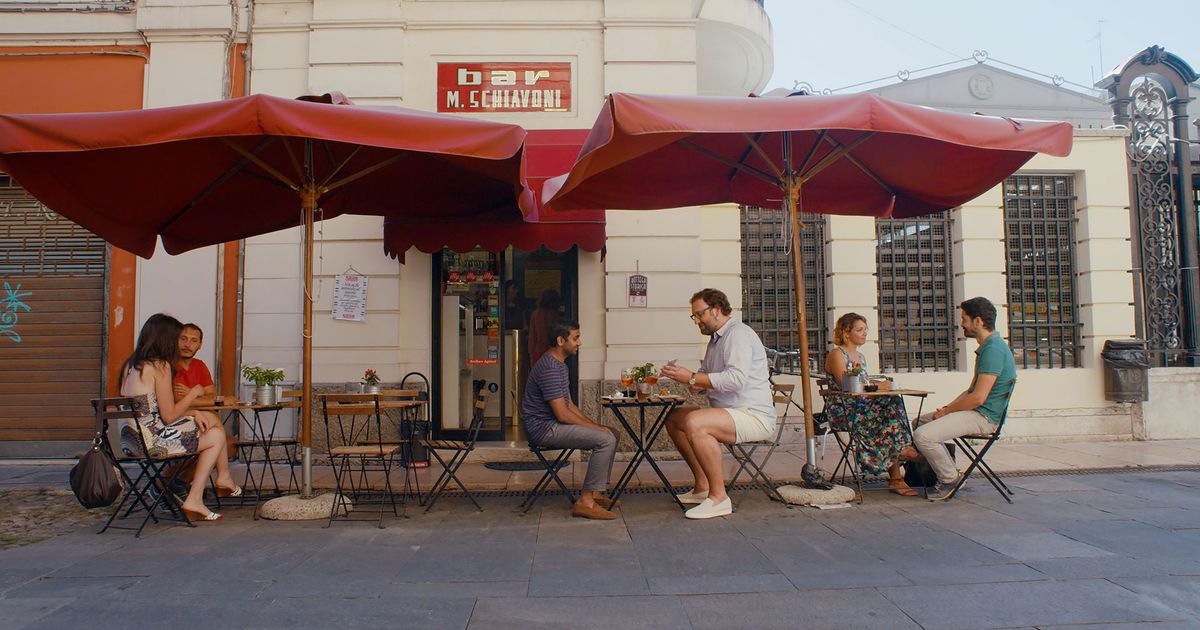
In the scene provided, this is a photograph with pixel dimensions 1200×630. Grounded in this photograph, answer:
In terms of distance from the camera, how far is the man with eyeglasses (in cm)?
500

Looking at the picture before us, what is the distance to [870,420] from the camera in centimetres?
570

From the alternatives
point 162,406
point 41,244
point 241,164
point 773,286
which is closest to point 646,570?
point 162,406

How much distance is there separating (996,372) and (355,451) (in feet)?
15.3

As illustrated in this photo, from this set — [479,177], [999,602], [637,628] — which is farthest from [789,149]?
[637,628]

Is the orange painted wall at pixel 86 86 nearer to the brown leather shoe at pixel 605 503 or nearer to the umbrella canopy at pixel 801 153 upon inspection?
the umbrella canopy at pixel 801 153

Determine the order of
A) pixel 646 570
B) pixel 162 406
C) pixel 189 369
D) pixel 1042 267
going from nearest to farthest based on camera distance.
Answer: pixel 646 570
pixel 162 406
pixel 189 369
pixel 1042 267

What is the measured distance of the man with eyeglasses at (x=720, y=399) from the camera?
5.00 meters

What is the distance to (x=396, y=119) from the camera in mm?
4477

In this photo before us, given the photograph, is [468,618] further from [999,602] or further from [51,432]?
[51,432]

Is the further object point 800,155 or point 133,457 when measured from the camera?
point 800,155

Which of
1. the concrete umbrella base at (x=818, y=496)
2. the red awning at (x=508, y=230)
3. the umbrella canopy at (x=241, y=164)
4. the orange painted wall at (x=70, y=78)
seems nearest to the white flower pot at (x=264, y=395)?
the umbrella canopy at (x=241, y=164)

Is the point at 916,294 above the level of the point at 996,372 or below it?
above

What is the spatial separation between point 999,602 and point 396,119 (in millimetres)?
4176

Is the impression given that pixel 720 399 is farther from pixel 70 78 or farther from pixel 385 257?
pixel 70 78
